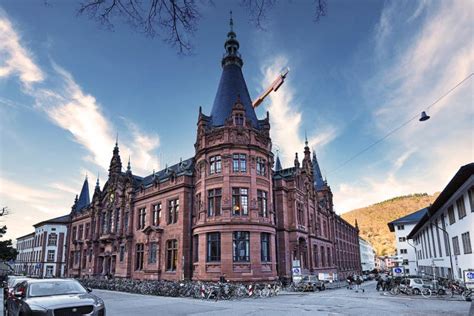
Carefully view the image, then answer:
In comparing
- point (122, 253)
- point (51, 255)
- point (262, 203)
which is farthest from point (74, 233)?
point (262, 203)

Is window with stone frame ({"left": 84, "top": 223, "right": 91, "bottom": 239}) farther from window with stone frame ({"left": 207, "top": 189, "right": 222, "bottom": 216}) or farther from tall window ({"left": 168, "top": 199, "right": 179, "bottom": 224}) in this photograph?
window with stone frame ({"left": 207, "top": 189, "right": 222, "bottom": 216})

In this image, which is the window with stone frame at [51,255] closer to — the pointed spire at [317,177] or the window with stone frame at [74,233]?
the window with stone frame at [74,233]

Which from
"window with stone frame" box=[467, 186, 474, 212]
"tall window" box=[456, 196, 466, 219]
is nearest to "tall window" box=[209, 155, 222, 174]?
"tall window" box=[456, 196, 466, 219]

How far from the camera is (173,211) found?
3738 cm

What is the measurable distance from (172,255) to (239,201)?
10030 millimetres

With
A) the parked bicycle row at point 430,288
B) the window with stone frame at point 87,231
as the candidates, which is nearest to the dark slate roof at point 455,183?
the parked bicycle row at point 430,288

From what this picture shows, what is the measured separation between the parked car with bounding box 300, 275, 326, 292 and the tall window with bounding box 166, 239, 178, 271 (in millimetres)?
12700

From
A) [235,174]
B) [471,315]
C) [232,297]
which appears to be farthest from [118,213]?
[471,315]

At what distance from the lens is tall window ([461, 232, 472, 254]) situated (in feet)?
79.6

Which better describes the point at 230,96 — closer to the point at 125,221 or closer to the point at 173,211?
the point at 173,211

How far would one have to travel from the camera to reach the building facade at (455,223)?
2198 cm

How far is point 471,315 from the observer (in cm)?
810

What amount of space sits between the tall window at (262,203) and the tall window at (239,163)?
2807 mm

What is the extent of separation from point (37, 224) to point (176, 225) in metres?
55.3
